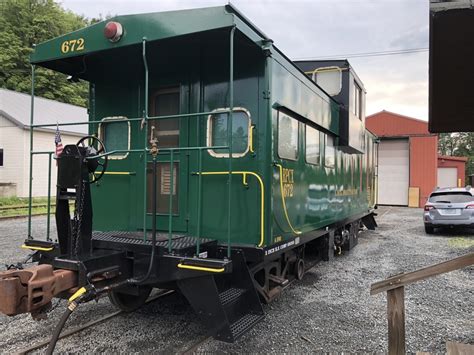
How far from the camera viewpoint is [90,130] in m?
5.20

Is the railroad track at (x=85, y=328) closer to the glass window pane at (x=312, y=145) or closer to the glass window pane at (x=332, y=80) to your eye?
the glass window pane at (x=312, y=145)

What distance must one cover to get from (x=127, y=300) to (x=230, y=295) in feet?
5.48

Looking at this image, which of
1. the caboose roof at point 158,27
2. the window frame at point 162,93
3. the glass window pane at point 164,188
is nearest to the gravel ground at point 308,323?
the glass window pane at point 164,188

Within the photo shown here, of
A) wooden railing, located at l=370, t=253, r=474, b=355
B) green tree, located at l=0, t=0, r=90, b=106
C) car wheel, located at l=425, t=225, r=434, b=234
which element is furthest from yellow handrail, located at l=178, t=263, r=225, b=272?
green tree, located at l=0, t=0, r=90, b=106

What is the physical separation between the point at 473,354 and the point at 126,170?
4.00 metres

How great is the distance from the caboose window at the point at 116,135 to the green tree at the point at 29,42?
24494mm

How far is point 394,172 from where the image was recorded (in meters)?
23.8

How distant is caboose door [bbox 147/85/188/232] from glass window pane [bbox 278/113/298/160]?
1.10m

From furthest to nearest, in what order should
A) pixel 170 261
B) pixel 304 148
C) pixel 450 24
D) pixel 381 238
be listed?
pixel 381 238
pixel 304 148
pixel 170 261
pixel 450 24

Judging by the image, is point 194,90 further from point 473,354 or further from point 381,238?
point 381,238

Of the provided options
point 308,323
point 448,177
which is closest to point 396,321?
point 308,323

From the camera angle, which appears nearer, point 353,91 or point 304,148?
point 304,148

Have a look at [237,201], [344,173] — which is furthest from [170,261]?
[344,173]

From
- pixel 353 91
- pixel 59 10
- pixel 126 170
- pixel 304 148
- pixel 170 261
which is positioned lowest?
pixel 170 261
